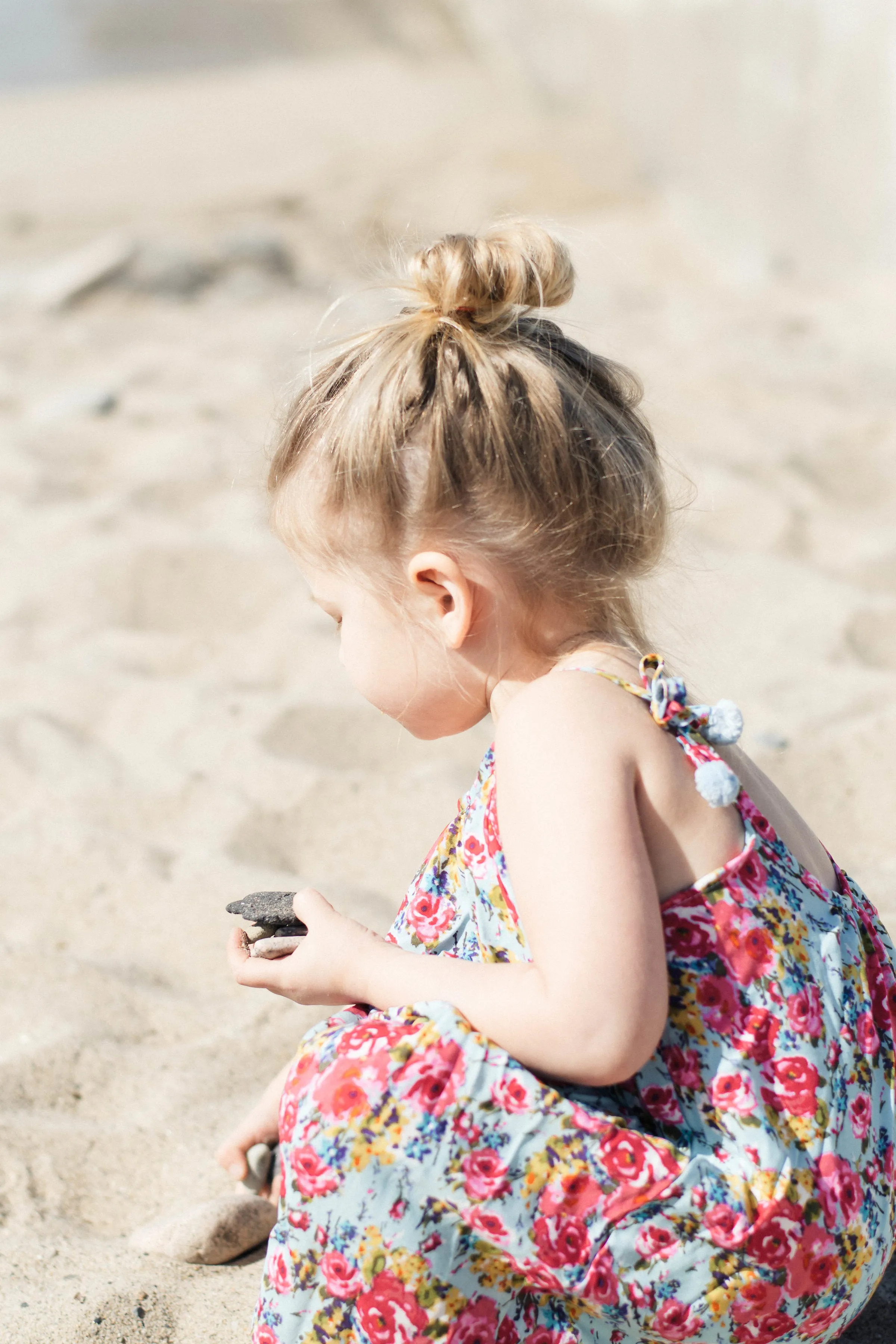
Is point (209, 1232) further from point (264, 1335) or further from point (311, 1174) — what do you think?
point (311, 1174)

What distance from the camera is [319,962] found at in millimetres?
1409

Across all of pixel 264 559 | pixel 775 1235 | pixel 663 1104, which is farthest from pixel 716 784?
pixel 264 559

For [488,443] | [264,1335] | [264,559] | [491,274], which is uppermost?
[491,274]

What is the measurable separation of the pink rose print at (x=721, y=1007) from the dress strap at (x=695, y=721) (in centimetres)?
17

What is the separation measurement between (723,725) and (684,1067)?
34 centimetres

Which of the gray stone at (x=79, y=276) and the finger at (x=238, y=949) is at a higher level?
the finger at (x=238, y=949)

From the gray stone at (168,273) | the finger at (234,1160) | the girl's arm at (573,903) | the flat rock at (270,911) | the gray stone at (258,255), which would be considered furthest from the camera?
the gray stone at (258,255)

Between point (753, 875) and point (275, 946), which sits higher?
point (753, 875)

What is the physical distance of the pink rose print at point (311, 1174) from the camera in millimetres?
1224

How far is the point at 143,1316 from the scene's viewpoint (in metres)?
1.50

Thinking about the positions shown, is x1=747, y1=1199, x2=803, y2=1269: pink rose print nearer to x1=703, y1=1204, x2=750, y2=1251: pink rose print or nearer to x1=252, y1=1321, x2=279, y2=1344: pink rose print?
x1=703, y1=1204, x2=750, y2=1251: pink rose print

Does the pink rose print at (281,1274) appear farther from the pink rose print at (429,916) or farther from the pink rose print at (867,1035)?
the pink rose print at (867,1035)

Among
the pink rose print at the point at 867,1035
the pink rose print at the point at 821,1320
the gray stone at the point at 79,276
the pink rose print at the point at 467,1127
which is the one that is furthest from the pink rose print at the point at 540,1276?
the gray stone at the point at 79,276

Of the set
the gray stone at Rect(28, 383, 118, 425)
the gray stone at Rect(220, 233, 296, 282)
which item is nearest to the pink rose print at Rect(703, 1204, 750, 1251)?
the gray stone at Rect(28, 383, 118, 425)
